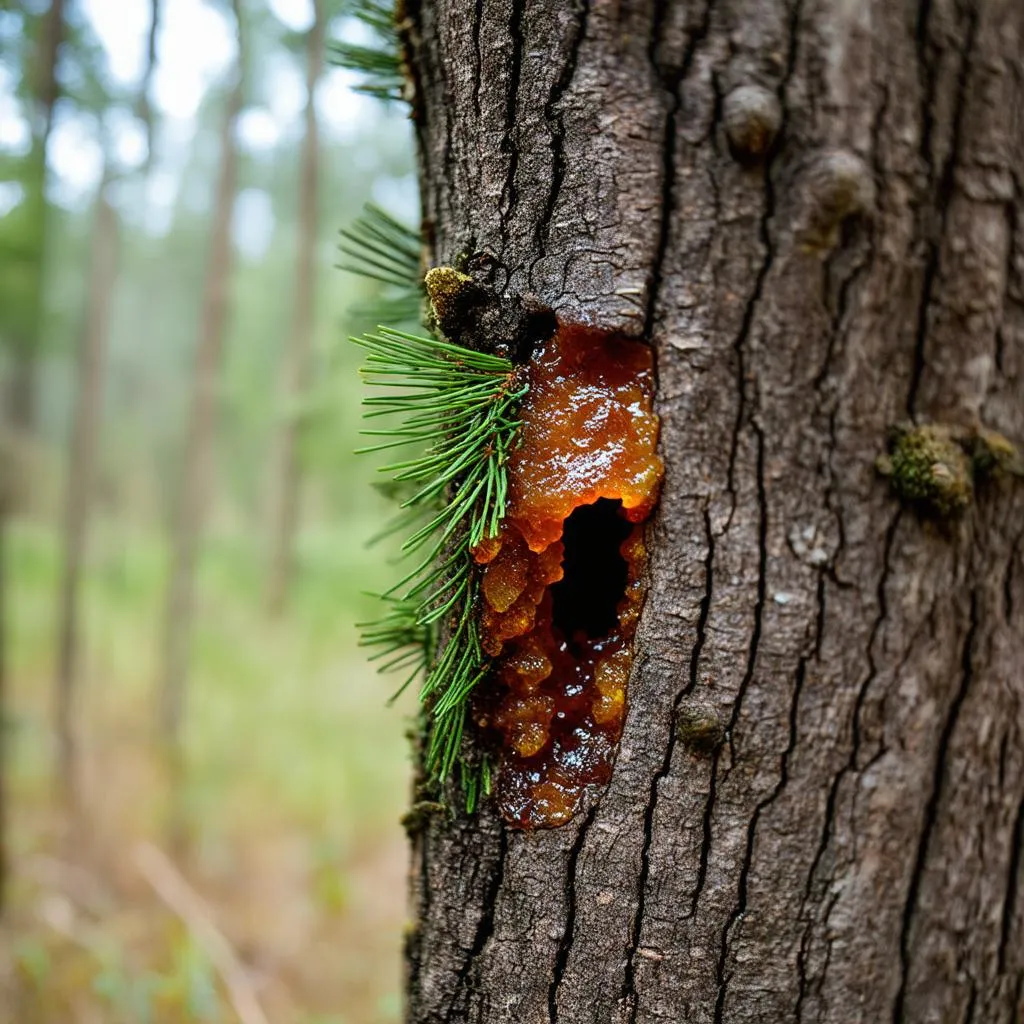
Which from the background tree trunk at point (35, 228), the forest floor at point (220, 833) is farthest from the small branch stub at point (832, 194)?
the background tree trunk at point (35, 228)

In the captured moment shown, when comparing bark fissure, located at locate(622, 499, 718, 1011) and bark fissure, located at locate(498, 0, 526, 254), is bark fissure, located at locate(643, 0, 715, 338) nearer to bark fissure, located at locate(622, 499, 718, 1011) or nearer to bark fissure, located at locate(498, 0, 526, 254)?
bark fissure, located at locate(498, 0, 526, 254)

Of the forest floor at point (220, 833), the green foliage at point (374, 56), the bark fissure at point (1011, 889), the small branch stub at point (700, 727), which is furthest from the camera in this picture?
the forest floor at point (220, 833)

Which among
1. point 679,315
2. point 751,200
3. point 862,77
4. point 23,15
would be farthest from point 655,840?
point 23,15

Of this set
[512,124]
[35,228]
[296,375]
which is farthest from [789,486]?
[296,375]

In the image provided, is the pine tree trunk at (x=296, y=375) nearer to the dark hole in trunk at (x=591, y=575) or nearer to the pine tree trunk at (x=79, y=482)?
the pine tree trunk at (x=79, y=482)

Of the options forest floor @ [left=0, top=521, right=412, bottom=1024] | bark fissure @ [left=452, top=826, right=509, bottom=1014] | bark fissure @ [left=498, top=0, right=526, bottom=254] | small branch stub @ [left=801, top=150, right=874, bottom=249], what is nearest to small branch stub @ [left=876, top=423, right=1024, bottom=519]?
small branch stub @ [left=801, top=150, right=874, bottom=249]

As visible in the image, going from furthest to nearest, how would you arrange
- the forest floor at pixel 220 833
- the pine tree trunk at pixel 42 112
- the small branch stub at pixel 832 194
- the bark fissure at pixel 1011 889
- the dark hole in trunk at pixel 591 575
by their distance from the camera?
1. the pine tree trunk at pixel 42 112
2. the forest floor at pixel 220 833
3. the dark hole in trunk at pixel 591 575
4. the bark fissure at pixel 1011 889
5. the small branch stub at pixel 832 194

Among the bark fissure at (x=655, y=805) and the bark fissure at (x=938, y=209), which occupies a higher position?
the bark fissure at (x=938, y=209)

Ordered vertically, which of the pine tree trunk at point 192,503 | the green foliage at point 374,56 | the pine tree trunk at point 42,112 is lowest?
the pine tree trunk at point 192,503
